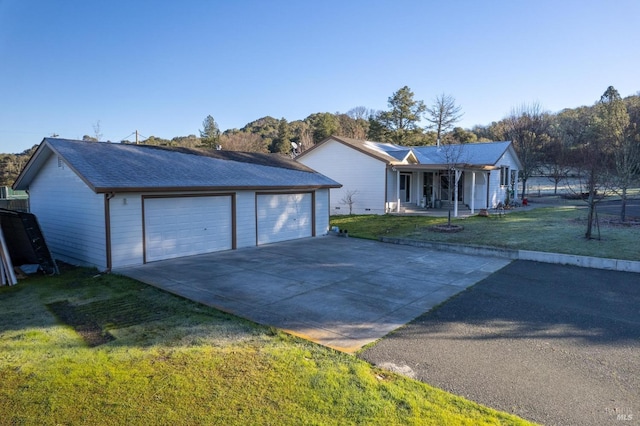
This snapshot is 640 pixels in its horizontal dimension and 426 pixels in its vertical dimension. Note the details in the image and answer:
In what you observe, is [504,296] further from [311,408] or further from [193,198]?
[193,198]

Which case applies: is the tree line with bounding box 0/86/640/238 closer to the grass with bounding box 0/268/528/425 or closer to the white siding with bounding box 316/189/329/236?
the white siding with bounding box 316/189/329/236

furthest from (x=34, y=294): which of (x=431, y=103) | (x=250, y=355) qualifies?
(x=431, y=103)

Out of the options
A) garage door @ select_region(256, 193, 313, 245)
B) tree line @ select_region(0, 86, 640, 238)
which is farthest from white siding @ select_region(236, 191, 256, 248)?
tree line @ select_region(0, 86, 640, 238)

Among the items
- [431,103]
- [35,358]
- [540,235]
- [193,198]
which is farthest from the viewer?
[431,103]

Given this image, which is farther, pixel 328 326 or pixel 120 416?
pixel 328 326

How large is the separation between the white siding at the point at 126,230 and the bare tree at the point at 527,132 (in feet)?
98.4

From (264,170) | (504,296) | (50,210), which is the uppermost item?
(264,170)

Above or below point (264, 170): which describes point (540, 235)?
below

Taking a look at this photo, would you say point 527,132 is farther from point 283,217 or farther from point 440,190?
point 283,217

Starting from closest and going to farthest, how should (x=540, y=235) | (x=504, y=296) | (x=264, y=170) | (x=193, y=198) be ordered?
(x=504, y=296) < (x=193, y=198) < (x=540, y=235) < (x=264, y=170)

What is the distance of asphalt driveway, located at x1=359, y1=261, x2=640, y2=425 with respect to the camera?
3.71 m

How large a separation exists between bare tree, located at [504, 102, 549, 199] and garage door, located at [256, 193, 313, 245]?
76.8 feet

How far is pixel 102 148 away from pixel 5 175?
33552 millimetres

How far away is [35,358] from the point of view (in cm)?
452
